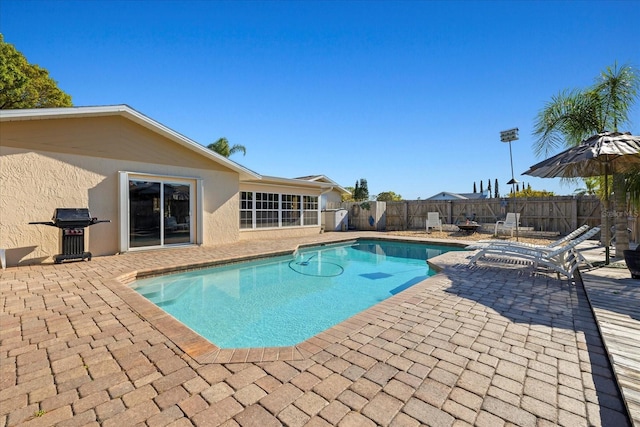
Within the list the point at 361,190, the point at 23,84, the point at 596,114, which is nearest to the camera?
the point at 596,114

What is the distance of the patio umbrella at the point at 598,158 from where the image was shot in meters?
5.43

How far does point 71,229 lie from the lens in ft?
23.0

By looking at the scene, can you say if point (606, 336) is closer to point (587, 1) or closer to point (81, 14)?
point (587, 1)

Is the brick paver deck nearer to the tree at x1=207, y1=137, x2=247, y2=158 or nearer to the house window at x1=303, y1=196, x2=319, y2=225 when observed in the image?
the house window at x1=303, y1=196, x2=319, y2=225

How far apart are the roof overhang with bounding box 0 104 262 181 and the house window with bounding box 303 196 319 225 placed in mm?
4734

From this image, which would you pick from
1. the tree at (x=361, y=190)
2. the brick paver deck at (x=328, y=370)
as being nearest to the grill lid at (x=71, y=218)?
the brick paver deck at (x=328, y=370)

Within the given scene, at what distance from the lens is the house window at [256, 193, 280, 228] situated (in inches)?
526

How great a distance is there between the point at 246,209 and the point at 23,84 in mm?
12842

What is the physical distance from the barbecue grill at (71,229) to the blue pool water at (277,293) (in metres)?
2.39

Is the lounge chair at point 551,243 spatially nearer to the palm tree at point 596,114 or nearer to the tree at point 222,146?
the palm tree at point 596,114

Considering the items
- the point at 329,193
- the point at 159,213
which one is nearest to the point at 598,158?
the point at 159,213

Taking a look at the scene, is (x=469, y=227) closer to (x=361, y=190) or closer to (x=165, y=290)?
(x=165, y=290)

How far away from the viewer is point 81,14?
850cm

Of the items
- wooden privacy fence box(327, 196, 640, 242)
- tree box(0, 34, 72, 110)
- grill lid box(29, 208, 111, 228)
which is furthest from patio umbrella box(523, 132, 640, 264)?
tree box(0, 34, 72, 110)
